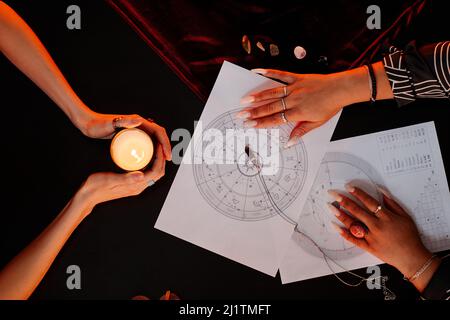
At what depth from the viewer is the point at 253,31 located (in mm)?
1051

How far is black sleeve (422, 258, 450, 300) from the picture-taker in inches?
38.6

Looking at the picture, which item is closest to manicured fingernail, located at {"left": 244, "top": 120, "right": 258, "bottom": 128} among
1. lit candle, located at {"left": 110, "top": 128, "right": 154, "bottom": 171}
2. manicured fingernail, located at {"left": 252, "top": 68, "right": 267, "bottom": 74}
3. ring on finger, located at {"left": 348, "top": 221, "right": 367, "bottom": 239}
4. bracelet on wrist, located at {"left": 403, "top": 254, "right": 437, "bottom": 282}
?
manicured fingernail, located at {"left": 252, "top": 68, "right": 267, "bottom": 74}

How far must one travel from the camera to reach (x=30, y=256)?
98cm

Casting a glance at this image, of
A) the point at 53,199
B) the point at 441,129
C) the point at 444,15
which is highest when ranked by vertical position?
the point at 444,15

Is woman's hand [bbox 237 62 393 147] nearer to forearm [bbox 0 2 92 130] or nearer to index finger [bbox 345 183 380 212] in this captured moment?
index finger [bbox 345 183 380 212]

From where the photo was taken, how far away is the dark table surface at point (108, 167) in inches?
40.6

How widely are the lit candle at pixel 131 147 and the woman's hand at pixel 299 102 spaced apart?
0.23 metres

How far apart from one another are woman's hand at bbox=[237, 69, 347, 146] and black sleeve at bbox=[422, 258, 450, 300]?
42 cm

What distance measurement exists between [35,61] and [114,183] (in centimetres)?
33

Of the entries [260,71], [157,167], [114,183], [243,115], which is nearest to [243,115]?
[243,115]

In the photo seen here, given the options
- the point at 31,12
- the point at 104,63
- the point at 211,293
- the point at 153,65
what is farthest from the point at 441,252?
the point at 31,12
